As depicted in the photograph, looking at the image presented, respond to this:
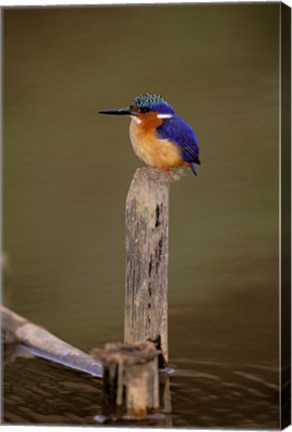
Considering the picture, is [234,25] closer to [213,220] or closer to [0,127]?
[213,220]

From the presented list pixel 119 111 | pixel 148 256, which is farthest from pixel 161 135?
pixel 148 256

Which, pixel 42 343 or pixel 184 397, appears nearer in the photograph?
pixel 184 397

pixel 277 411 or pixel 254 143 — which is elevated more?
pixel 254 143

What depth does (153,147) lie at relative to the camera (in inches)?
235

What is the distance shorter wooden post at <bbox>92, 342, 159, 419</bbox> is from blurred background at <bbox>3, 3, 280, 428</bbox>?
186 mm

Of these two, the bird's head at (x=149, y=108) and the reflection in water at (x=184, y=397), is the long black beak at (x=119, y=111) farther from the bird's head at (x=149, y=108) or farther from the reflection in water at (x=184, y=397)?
the reflection in water at (x=184, y=397)

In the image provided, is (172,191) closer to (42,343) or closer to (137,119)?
(137,119)

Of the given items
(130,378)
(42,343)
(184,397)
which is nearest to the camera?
(130,378)

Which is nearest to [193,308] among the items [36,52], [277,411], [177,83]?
[277,411]

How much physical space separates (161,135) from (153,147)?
0.24 feet

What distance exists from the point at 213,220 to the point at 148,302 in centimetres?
→ 56

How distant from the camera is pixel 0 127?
6160mm

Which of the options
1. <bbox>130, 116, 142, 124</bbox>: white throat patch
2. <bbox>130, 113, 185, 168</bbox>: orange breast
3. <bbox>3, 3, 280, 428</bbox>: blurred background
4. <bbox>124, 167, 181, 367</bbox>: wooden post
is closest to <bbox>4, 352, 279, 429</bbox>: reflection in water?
<bbox>3, 3, 280, 428</bbox>: blurred background

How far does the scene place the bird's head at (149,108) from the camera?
5961 mm
